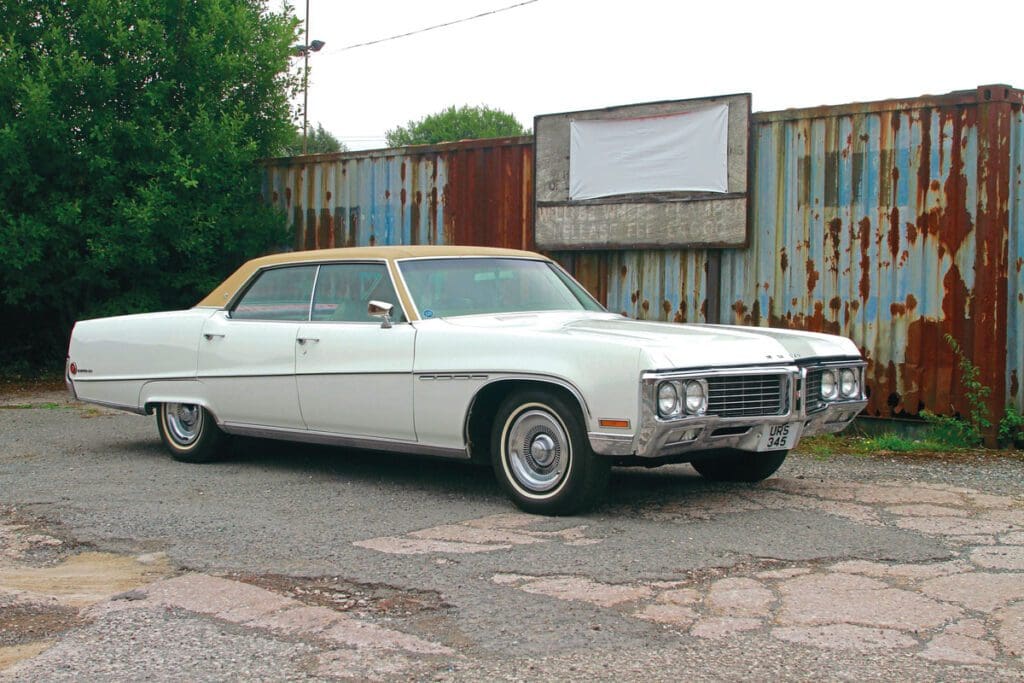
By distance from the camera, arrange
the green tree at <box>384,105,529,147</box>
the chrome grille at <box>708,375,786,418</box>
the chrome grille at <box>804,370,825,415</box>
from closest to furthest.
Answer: the chrome grille at <box>708,375,786,418</box> < the chrome grille at <box>804,370,825,415</box> < the green tree at <box>384,105,529,147</box>

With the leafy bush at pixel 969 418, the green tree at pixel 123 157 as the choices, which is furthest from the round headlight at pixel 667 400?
the green tree at pixel 123 157

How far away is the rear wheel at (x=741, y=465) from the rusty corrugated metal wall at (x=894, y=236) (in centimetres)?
255

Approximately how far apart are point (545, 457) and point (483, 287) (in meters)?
1.39

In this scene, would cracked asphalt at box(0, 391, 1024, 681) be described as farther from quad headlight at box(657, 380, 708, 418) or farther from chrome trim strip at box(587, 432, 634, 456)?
quad headlight at box(657, 380, 708, 418)

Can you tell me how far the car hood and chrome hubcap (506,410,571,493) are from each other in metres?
0.45

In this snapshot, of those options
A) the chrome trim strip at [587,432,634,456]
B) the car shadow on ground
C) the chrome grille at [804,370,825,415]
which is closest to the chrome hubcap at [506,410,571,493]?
the chrome trim strip at [587,432,634,456]

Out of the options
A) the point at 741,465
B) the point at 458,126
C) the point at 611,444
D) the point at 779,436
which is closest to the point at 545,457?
the point at 611,444

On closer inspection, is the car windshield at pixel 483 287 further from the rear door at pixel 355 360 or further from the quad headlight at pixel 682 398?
the quad headlight at pixel 682 398

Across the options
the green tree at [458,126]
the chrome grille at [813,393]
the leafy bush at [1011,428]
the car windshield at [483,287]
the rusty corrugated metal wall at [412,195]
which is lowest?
the leafy bush at [1011,428]

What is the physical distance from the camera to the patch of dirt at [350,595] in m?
4.29

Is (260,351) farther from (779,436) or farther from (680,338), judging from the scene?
(779,436)

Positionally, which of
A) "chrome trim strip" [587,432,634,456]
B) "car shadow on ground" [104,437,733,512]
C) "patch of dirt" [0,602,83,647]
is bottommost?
"patch of dirt" [0,602,83,647]

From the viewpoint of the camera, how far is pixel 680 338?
18.7 feet

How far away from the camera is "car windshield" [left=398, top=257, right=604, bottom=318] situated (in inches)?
262
